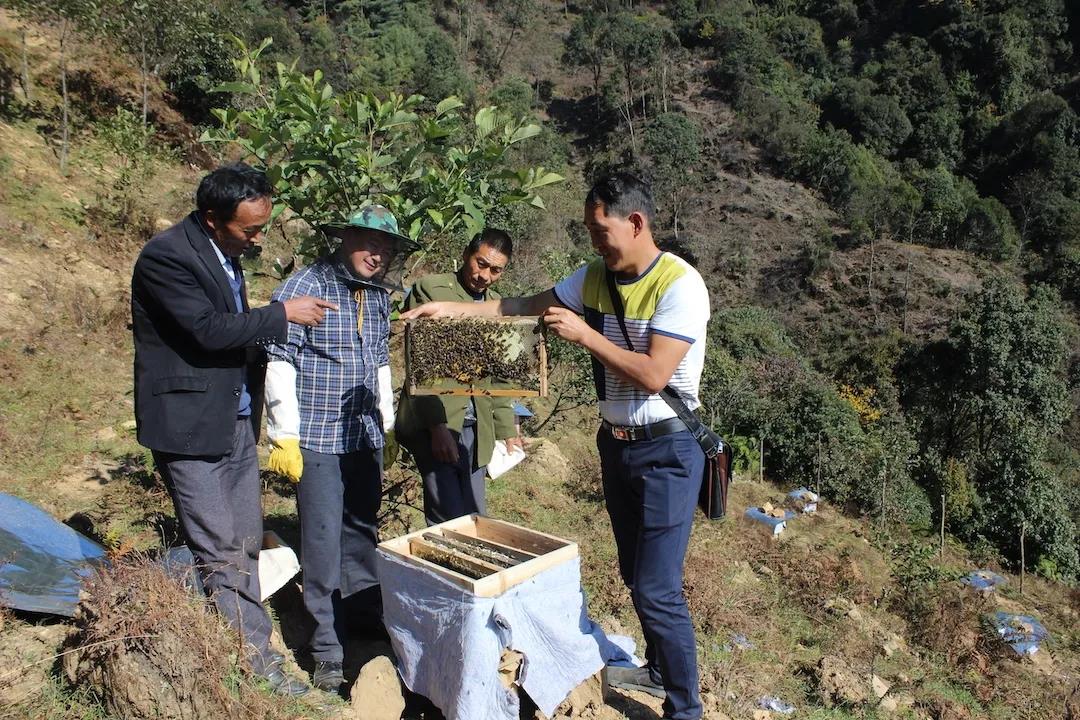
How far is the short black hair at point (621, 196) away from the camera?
2945mm

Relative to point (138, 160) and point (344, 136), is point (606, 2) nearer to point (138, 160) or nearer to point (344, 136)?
point (138, 160)

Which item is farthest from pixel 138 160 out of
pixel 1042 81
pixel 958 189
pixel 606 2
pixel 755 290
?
pixel 1042 81

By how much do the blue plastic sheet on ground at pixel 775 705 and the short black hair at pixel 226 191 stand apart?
3.91m

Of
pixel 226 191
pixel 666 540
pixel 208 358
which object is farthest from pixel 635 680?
pixel 226 191

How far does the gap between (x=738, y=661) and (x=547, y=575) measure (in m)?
2.51

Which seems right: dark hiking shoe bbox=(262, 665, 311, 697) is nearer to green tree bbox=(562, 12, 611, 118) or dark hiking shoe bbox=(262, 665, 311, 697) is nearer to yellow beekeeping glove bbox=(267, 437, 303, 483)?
yellow beekeeping glove bbox=(267, 437, 303, 483)

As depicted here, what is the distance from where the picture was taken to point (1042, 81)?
56.3m

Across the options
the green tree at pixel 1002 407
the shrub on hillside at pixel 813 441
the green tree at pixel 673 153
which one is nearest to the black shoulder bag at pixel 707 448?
the shrub on hillside at pixel 813 441

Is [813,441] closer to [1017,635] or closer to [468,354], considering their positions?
[1017,635]

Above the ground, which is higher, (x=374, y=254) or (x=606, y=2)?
(x=606, y=2)

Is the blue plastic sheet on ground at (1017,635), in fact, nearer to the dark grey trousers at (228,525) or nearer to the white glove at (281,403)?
the dark grey trousers at (228,525)

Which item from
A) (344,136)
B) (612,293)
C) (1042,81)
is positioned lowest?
(612,293)

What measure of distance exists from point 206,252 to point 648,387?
197cm

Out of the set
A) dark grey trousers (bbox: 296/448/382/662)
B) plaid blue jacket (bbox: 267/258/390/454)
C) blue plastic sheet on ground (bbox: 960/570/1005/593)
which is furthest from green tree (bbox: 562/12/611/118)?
dark grey trousers (bbox: 296/448/382/662)
